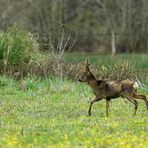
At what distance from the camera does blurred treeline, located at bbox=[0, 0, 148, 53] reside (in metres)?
37.5

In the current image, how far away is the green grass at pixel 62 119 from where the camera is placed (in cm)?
969

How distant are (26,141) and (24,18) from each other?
29.4 metres

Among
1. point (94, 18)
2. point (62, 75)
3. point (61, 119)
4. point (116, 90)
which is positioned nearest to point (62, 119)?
point (61, 119)

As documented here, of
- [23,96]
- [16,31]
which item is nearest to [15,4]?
[16,31]

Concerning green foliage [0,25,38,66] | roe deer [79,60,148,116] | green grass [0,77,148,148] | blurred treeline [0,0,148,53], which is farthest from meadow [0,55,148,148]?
blurred treeline [0,0,148,53]

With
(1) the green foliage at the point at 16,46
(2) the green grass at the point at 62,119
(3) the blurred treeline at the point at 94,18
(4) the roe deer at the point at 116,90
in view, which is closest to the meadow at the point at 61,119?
(2) the green grass at the point at 62,119

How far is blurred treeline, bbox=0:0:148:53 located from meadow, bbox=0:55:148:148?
19272 millimetres

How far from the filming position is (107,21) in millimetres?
39625

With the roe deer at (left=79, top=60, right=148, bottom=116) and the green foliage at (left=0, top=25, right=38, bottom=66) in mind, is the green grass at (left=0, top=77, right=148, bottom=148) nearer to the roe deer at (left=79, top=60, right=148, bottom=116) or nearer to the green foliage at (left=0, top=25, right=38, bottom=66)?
the roe deer at (left=79, top=60, right=148, bottom=116)

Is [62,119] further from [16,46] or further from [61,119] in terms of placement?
[16,46]

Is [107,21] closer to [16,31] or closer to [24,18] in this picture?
[24,18]

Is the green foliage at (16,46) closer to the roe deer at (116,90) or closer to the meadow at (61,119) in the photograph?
the meadow at (61,119)

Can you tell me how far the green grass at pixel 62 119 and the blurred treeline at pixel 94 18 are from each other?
1967 cm

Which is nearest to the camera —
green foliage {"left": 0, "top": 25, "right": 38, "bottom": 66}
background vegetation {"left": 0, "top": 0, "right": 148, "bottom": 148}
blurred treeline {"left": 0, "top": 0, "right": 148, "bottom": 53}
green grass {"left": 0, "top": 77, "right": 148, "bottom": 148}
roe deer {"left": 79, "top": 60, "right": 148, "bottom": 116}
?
green grass {"left": 0, "top": 77, "right": 148, "bottom": 148}
